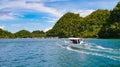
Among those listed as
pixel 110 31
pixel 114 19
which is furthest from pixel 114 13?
pixel 110 31

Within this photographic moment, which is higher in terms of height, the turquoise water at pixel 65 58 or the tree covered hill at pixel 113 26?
the tree covered hill at pixel 113 26

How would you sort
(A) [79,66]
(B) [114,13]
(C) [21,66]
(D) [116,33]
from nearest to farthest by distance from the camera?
(A) [79,66] < (C) [21,66] < (D) [116,33] < (B) [114,13]

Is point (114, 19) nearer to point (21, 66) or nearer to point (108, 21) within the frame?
point (108, 21)

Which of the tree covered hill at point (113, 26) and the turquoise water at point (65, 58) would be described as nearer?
the turquoise water at point (65, 58)

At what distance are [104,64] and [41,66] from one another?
774 cm

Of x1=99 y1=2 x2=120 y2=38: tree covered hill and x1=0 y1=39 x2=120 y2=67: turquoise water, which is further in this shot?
x1=99 y1=2 x2=120 y2=38: tree covered hill

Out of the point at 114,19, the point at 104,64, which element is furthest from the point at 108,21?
the point at 104,64

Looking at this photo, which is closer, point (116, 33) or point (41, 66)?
point (41, 66)

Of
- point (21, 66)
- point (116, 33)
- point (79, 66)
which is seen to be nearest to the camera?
point (79, 66)

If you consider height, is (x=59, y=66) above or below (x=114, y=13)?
below

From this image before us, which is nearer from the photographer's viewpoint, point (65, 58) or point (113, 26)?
point (65, 58)

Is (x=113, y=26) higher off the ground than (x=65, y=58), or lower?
higher

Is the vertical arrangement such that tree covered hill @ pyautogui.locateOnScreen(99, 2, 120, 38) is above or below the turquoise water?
above

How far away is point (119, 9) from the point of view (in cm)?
15175
